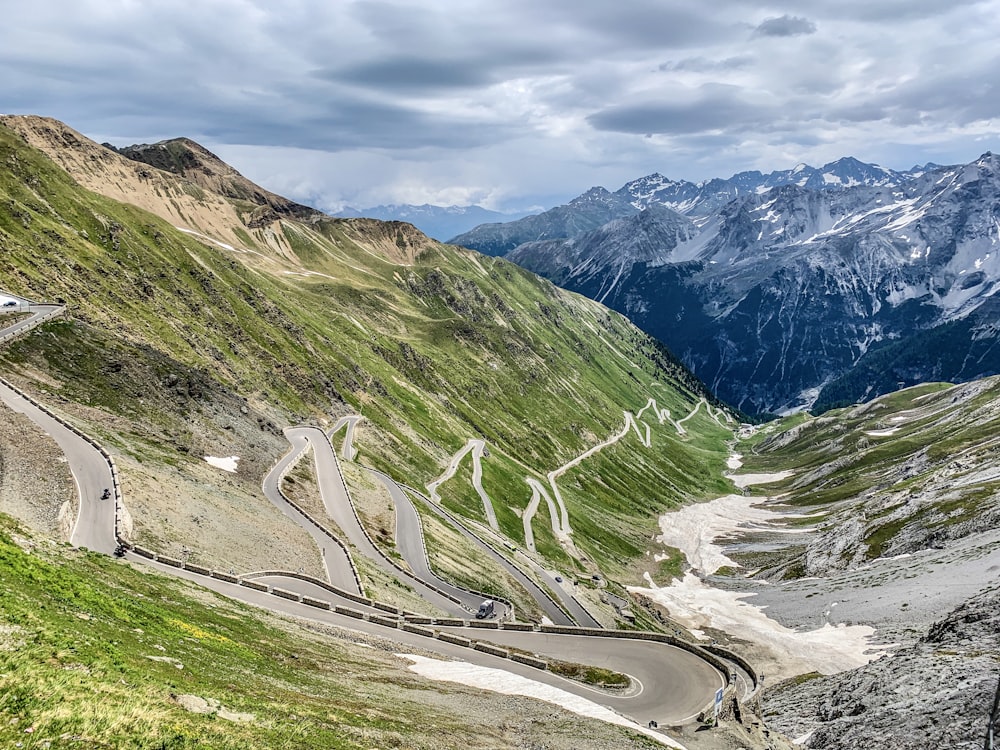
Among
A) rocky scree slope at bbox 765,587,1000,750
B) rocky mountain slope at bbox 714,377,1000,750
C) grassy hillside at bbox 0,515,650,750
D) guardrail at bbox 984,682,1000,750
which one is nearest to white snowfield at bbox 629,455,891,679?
rocky mountain slope at bbox 714,377,1000,750

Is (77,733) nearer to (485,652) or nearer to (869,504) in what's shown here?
(485,652)

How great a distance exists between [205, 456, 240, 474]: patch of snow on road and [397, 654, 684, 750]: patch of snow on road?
41803mm

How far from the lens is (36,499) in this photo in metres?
50.5

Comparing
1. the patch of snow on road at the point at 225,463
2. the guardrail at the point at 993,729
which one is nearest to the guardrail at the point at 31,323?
the patch of snow on road at the point at 225,463

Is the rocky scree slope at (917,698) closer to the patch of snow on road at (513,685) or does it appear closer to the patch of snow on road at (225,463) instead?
the patch of snow on road at (513,685)

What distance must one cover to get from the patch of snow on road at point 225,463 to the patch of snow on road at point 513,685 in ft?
137

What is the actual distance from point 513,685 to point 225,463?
50.7m

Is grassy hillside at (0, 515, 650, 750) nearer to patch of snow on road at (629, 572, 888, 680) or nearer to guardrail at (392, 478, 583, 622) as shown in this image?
guardrail at (392, 478, 583, 622)

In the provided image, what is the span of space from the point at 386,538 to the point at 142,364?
38.9 metres

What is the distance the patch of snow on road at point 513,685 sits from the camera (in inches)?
1622

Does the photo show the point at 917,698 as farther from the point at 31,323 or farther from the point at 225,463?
the point at 31,323

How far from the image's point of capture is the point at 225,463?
261 feet

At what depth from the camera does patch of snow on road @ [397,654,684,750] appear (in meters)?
41.2

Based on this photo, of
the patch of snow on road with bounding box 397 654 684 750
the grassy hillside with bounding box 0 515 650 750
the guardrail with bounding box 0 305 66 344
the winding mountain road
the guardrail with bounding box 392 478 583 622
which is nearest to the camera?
the grassy hillside with bounding box 0 515 650 750
